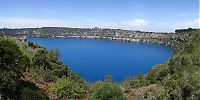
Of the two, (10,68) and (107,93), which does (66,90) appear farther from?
(107,93)

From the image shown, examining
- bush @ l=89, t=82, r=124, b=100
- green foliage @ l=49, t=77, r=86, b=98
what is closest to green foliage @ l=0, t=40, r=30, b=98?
green foliage @ l=49, t=77, r=86, b=98

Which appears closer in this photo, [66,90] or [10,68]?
[10,68]

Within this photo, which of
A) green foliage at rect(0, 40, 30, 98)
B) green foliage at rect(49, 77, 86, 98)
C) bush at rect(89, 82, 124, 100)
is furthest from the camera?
green foliage at rect(49, 77, 86, 98)

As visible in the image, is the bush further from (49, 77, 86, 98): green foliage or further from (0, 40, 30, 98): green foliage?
(0, 40, 30, 98): green foliage

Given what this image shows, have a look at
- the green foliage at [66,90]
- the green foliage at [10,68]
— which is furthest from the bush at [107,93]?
the green foliage at [10,68]

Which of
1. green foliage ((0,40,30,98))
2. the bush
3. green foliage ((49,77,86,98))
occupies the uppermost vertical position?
green foliage ((0,40,30,98))

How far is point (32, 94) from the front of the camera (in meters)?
27.3

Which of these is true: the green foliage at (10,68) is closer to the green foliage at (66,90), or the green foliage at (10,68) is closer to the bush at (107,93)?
the green foliage at (66,90)

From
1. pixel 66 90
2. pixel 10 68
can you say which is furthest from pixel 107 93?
pixel 10 68

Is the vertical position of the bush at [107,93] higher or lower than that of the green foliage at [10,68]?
lower

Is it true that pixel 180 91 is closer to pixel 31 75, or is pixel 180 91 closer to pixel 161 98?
pixel 161 98

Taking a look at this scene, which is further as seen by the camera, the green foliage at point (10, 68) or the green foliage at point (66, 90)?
the green foliage at point (66, 90)

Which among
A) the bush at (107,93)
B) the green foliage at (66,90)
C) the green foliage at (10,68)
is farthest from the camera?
the green foliage at (66,90)

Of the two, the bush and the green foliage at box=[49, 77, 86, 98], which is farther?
the green foliage at box=[49, 77, 86, 98]
